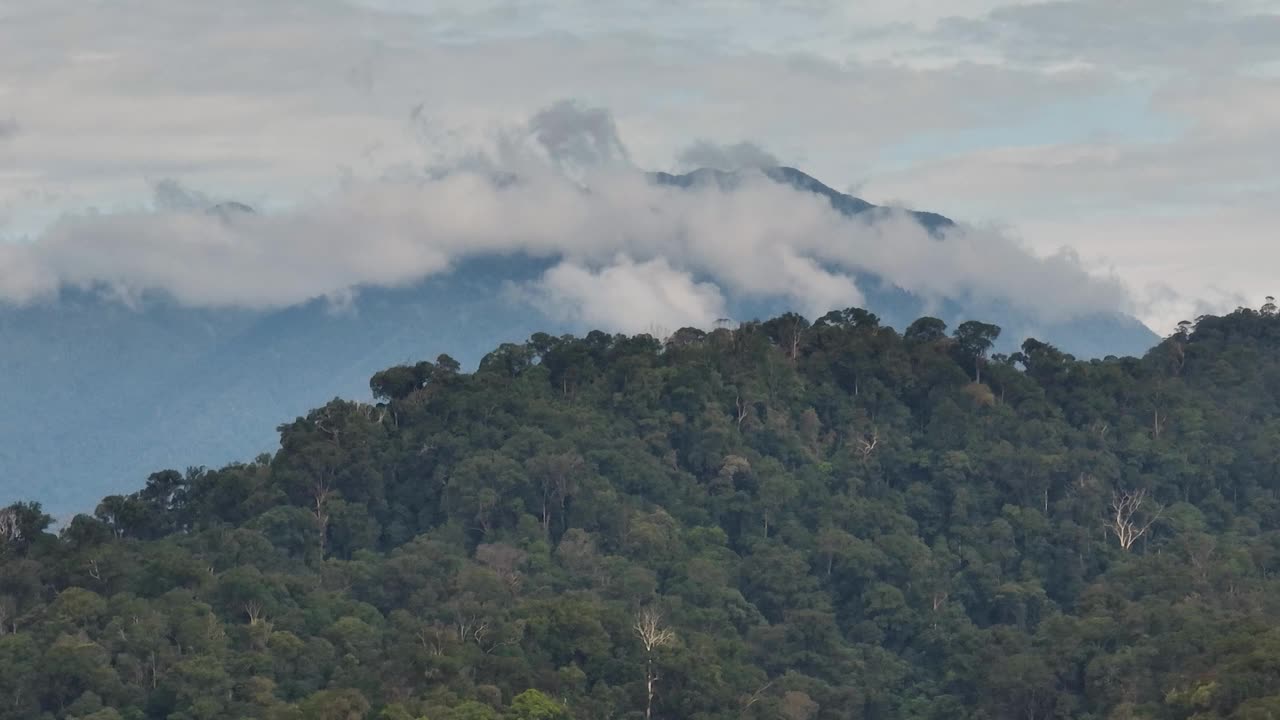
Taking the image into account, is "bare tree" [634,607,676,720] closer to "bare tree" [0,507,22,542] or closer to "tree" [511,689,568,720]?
"tree" [511,689,568,720]

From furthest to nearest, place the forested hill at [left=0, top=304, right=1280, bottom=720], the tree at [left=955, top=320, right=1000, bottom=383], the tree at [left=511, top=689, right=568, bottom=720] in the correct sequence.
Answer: the tree at [left=955, top=320, right=1000, bottom=383] → the forested hill at [left=0, top=304, right=1280, bottom=720] → the tree at [left=511, top=689, right=568, bottom=720]

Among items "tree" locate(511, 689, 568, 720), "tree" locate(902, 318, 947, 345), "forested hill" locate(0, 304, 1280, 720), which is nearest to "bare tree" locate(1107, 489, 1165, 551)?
"forested hill" locate(0, 304, 1280, 720)

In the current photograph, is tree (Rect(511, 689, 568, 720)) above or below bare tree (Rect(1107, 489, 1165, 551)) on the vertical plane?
below

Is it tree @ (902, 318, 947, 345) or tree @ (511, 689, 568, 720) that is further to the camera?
tree @ (902, 318, 947, 345)

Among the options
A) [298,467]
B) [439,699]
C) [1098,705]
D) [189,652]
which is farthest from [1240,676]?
[298,467]

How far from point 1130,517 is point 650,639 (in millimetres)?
22502

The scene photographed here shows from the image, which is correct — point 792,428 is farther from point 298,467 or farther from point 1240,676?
point 1240,676

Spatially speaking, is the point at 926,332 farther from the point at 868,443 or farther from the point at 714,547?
the point at 714,547

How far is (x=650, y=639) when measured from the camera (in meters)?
63.3

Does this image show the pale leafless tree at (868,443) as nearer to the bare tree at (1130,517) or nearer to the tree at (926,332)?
the tree at (926,332)

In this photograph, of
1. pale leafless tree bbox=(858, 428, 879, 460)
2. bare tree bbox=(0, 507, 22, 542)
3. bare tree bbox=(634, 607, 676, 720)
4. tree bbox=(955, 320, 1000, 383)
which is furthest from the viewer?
tree bbox=(955, 320, 1000, 383)

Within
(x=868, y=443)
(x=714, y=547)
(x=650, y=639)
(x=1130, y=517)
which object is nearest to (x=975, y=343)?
(x=868, y=443)

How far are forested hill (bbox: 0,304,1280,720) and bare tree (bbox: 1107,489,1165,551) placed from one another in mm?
180

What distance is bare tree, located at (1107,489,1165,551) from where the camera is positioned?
77500 mm
